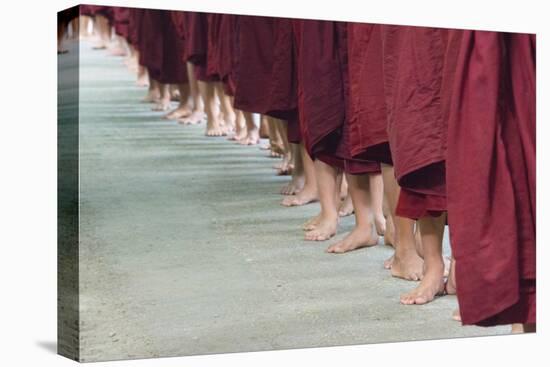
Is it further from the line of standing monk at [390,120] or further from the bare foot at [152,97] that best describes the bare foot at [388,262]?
the bare foot at [152,97]

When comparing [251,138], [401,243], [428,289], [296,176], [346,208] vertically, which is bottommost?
[428,289]

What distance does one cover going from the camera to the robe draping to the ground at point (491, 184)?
3641 millimetres

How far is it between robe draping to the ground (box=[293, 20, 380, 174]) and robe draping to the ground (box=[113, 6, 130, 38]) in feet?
1.88

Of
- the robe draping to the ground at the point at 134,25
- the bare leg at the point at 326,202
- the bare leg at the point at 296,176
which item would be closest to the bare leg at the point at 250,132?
the bare leg at the point at 296,176

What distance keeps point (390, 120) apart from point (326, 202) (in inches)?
13.5

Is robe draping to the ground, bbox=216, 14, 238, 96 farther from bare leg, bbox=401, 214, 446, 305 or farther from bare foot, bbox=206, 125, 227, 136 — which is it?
bare leg, bbox=401, 214, 446, 305

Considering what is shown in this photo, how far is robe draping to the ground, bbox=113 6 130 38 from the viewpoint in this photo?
3.65 metres

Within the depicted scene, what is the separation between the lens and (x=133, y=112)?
3.76 meters

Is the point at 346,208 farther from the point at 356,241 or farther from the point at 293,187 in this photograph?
the point at 293,187

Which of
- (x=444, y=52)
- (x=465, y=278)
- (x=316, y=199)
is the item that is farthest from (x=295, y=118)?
(x=465, y=278)

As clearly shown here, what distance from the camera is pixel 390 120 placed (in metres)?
3.92

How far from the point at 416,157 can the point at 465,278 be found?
0.44 meters

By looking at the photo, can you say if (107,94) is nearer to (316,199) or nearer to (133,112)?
(133,112)

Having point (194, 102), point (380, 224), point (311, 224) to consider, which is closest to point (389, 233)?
point (380, 224)
